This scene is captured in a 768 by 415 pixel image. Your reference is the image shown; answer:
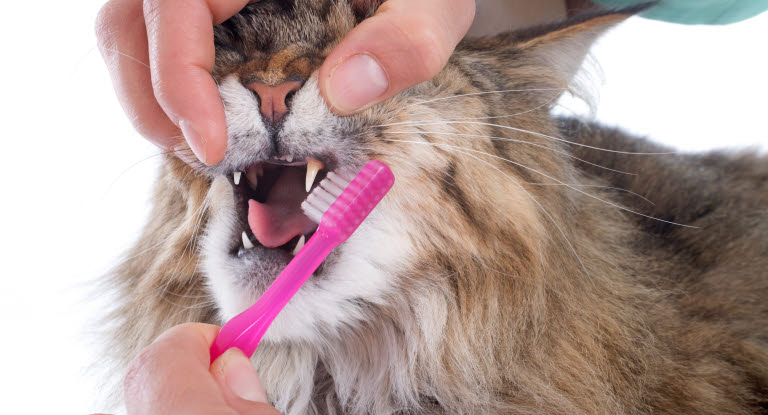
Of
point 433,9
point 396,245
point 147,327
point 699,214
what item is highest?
point 433,9

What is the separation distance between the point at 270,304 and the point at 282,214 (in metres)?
0.21

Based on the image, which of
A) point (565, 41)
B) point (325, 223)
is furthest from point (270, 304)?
point (565, 41)

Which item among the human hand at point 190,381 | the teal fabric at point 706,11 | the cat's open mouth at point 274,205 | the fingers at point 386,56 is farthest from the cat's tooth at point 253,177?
the teal fabric at point 706,11

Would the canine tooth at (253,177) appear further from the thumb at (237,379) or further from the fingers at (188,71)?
the thumb at (237,379)

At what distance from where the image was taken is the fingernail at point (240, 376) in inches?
29.5

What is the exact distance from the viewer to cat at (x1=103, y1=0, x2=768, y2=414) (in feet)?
3.38

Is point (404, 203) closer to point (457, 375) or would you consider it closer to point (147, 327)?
point (457, 375)

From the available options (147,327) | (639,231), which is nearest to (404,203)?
(147,327)

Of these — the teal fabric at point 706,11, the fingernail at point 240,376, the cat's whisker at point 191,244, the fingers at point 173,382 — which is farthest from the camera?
the teal fabric at point 706,11

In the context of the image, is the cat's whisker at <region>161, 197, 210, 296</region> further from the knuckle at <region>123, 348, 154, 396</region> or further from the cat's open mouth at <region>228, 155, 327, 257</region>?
the knuckle at <region>123, 348, 154, 396</region>

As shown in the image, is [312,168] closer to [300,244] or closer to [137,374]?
[300,244]

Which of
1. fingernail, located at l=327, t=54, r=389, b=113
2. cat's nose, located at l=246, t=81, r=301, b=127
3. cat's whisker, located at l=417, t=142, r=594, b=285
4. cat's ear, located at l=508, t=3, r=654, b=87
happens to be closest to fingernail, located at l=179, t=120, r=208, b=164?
cat's nose, located at l=246, t=81, r=301, b=127

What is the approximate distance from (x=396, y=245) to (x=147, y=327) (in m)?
0.68

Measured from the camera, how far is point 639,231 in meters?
1.59
